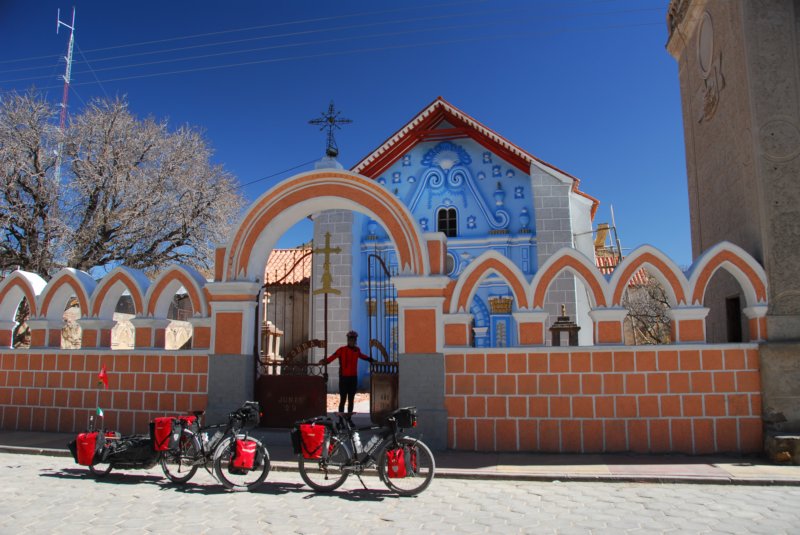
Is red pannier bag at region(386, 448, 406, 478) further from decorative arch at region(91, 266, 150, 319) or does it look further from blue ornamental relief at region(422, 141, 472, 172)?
blue ornamental relief at region(422, 141, 472, 172)

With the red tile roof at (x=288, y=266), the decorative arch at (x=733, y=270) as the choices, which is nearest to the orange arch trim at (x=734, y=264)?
the decorative arch at (x=733, y=270)

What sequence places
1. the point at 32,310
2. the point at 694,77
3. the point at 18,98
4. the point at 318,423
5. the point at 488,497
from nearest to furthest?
the point at 488,497 < the point at 318,423 < the point at 32,310 < the point at 694,77 < the point at 18,98

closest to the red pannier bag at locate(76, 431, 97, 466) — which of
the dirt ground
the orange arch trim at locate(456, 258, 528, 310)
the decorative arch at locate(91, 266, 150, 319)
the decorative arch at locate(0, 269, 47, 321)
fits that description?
the decorative arch at locate(91, 266, 150, 319)

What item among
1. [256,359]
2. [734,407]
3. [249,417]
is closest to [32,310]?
[256,359]

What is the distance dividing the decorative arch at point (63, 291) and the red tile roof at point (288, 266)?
832cm

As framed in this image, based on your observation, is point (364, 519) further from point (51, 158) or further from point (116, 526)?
point (51, 158)

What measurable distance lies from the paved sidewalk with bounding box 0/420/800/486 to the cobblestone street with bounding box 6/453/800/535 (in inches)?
5.9

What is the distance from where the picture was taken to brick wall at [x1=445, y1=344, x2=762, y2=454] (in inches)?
316

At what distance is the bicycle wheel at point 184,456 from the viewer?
266 inches

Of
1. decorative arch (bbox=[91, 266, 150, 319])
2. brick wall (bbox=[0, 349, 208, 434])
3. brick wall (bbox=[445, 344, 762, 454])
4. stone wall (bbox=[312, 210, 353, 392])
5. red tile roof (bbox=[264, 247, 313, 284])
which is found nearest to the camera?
brick wall (bbox=[445, 344, 762, 454])

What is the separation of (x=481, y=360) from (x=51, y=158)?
13.0 metres

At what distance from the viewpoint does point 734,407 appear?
8.01 meters

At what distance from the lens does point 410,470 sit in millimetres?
6289

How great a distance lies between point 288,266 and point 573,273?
15097 mm
